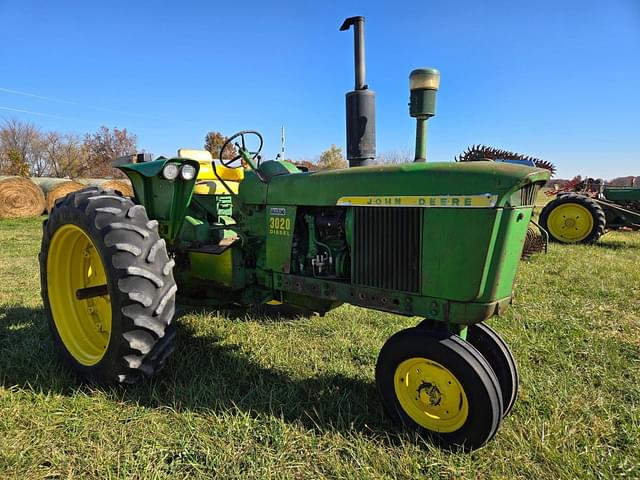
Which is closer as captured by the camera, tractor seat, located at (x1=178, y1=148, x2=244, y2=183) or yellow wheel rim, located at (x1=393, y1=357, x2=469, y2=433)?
yellow wheel rim, located at (x1=393, y1=357, x2=469, y2=433)

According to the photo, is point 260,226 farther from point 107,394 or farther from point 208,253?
point 107,394

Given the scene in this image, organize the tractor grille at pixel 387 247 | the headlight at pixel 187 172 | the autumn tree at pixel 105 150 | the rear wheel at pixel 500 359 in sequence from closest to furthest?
the tractor grille at pixel 387 247
the rear wheel at pixel 500 359
the headlight at pixel 187 172
the autumn tree at pixel 105 150

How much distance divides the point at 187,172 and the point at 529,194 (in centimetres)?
231

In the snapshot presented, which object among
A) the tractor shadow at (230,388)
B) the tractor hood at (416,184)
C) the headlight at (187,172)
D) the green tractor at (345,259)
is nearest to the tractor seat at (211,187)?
the green tractor at (345,259)

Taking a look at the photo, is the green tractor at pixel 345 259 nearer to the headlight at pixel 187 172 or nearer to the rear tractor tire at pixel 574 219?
the headlight at pixel 187 172

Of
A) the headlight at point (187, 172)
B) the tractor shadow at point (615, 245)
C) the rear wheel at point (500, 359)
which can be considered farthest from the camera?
the tractor shadow at point (615, 245)

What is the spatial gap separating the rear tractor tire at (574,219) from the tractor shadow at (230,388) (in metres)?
8.09

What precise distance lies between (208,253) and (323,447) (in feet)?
5.48

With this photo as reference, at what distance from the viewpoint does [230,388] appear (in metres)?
2.81

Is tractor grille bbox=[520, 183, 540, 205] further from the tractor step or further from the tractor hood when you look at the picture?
the tractor step

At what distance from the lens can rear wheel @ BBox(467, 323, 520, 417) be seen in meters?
2.46

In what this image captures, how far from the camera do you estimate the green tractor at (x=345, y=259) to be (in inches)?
83.8

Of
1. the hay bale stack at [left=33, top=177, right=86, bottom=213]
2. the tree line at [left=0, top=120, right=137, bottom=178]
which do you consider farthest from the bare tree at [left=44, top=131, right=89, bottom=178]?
the hay bale stack at [left=33, top=177, right=86, bottom=213]

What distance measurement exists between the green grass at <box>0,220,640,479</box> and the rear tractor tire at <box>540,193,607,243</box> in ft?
18.1
